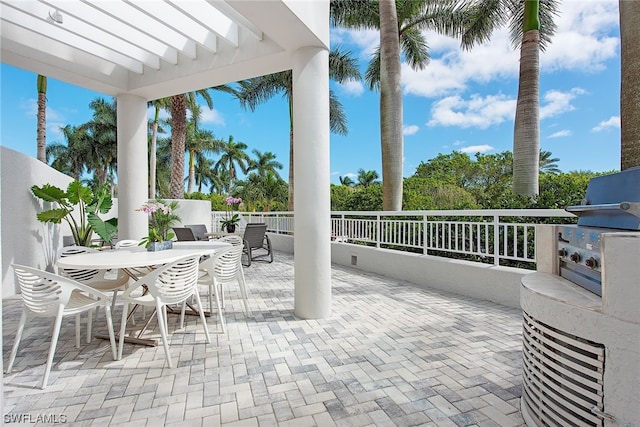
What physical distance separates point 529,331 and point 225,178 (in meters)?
36.8

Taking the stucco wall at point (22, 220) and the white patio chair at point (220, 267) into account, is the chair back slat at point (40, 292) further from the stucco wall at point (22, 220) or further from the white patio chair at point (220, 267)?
the stucco wall at point (22, 220)

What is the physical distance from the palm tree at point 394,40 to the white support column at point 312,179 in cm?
492

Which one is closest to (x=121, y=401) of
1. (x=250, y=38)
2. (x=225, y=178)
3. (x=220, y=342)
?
(x=220, y=342)

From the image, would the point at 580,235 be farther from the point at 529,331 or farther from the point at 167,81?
the point at 167,81

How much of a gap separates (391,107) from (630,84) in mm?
5175

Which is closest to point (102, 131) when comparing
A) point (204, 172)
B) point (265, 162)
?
point (204, 172)

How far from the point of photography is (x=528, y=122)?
766cm

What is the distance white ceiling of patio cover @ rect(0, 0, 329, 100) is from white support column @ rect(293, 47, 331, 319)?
386mm

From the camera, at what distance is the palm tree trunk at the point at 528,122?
A: 743cm

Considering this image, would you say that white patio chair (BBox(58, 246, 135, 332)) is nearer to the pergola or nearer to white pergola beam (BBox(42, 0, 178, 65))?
the pergola

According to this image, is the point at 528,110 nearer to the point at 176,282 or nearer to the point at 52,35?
the point at 176,282

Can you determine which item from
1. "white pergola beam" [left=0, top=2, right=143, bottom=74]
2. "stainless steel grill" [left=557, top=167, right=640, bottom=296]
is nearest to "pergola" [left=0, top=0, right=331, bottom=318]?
"white pergola beam" [left=0, top=2, right=143, bottom=74]

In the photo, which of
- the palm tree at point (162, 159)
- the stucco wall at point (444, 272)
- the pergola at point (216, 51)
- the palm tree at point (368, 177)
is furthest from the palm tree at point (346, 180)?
the pergola at point (216, 51)

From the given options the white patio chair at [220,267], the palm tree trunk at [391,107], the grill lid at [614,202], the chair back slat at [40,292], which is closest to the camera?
the grill lid at [614,202]
